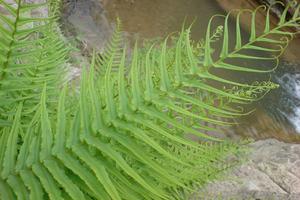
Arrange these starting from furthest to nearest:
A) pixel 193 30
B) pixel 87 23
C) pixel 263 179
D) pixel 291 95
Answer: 1. pixel 193 30
2. pixel 291 95
3. pixel 87 23
4. pixel 263 179

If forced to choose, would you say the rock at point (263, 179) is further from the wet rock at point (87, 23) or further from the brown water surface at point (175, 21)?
the wet rock at point (87, 23)

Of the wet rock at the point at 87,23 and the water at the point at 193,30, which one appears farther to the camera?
the water at the point at 193,30

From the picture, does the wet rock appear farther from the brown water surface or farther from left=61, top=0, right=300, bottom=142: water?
the brown water surface

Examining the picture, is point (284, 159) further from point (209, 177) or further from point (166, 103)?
point (166, 103)

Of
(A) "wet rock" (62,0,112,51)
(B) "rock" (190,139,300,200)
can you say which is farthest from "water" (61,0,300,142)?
(B) "rock" (190,139,300,200)

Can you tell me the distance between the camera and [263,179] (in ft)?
11.1

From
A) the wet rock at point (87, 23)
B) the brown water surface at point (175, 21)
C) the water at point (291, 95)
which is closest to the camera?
the wet rock at point (87, 23)

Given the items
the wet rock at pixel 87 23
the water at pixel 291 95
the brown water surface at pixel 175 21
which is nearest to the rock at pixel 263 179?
the brown water surface at pixel 175 21

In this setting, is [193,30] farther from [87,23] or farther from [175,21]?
[87,23]

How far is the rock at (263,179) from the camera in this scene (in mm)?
3047

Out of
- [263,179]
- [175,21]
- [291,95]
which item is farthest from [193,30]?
[263,179]

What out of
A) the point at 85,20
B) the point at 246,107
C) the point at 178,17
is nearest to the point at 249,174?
the point at 246,107

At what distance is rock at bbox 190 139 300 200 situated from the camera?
3047 mm

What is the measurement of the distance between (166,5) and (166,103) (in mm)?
6564
